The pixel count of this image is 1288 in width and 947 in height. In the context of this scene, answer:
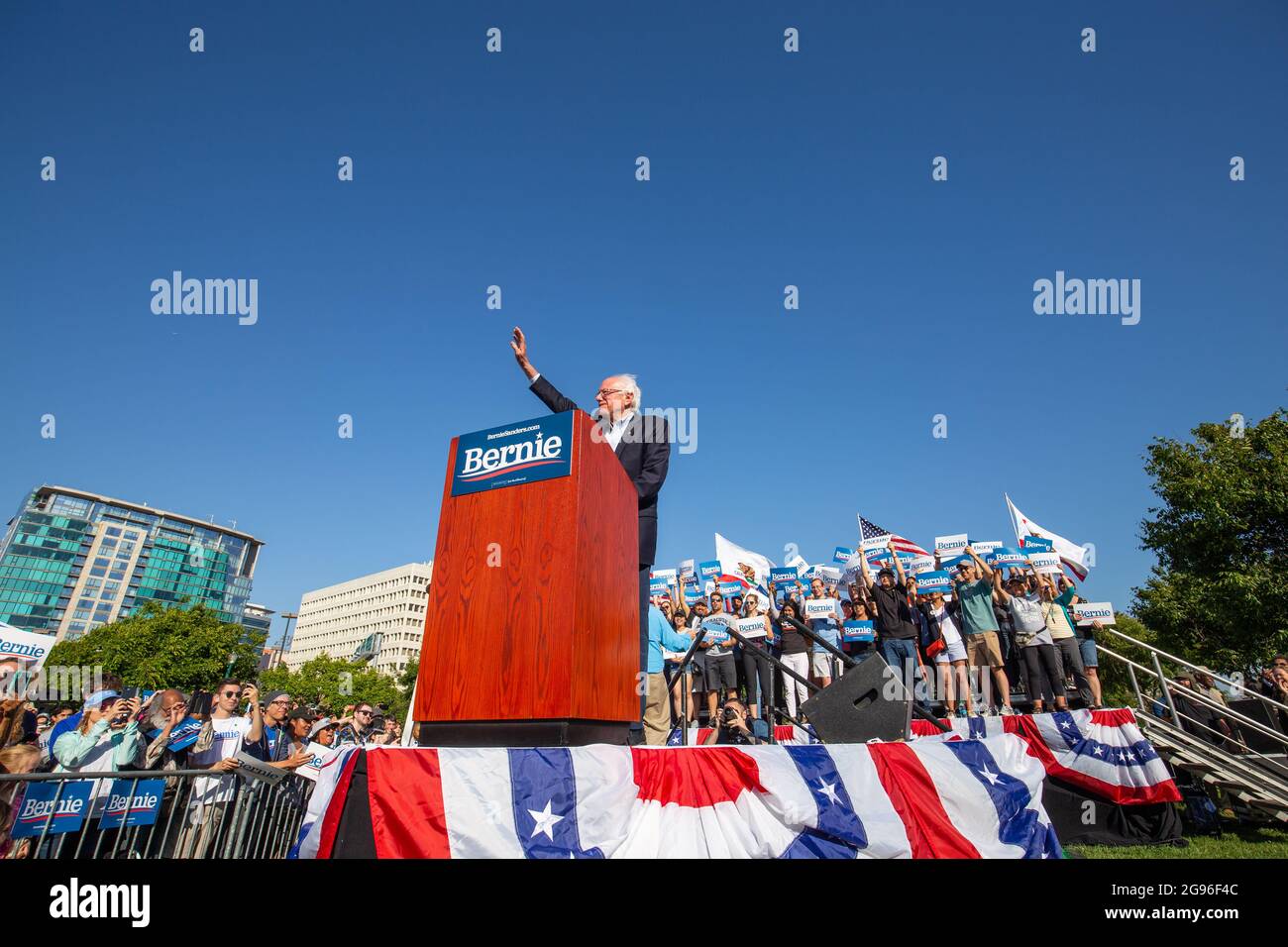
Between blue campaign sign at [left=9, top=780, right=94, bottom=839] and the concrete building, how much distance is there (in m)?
108

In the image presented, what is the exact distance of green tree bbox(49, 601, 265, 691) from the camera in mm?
49656

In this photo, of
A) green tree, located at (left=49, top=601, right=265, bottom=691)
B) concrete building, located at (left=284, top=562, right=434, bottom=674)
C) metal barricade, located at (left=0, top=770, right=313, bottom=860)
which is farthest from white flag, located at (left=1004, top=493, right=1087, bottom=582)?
concrete building, located at (left=284, top=562, right=434, bottom=674)

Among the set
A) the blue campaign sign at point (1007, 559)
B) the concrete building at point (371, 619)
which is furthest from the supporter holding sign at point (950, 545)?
the concrete building at point (371, 619)

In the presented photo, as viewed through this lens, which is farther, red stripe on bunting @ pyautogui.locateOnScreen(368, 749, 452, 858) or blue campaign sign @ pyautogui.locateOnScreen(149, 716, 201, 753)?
blue campaign sign @ pyautogui.locateOnScreen(149, 716, 201, 753)

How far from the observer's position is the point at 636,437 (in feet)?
13.0

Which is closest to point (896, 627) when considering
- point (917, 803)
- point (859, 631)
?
point (859, 631)

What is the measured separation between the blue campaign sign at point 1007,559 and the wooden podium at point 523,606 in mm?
Result: 11422

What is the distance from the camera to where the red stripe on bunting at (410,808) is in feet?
8.37

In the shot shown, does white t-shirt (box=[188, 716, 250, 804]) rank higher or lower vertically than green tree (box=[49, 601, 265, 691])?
higher

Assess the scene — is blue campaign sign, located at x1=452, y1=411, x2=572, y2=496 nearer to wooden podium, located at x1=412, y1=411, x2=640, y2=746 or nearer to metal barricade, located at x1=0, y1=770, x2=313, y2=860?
wooden podium, located at x1=412, y1=411, x2=640, y2=746

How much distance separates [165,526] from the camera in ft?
489
